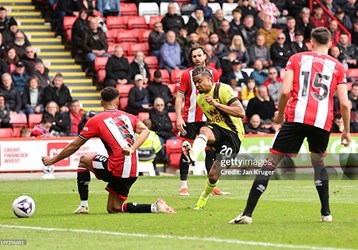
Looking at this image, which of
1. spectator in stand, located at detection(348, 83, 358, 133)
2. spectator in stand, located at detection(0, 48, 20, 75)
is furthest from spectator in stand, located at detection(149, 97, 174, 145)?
spectator in stand, located at detection(348, 83, 358, 133)

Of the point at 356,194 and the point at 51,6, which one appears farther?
the point at 51,6

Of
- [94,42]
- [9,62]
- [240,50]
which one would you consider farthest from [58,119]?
[240,50]

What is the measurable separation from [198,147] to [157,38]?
1639 cm

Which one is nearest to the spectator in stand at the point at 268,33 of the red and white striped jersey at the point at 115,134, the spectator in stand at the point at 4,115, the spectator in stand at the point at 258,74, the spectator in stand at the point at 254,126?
the spectator in stand at the point at 258,74

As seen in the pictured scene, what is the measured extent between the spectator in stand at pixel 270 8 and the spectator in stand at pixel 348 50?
2.15 m

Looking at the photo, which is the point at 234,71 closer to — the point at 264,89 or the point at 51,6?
the point at 264,89

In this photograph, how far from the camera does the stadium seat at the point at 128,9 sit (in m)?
30.9

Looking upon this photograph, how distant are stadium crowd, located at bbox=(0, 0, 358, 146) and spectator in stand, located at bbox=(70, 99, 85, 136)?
0.03 metres

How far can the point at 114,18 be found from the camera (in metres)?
30.4

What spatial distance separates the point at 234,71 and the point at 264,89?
2079 mm

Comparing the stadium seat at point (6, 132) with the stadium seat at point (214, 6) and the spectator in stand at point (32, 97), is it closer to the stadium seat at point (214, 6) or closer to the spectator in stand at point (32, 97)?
the spectator in stand at point (32, 97)

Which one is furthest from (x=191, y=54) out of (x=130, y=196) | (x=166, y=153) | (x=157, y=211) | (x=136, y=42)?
(x=136, y=42)

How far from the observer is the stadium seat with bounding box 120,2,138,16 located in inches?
1216

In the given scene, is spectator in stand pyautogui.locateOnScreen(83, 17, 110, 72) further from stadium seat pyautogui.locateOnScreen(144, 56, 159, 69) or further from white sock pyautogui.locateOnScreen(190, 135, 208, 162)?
white sock pyautogui.locateOnScreen(190, 135, 208, 162)
